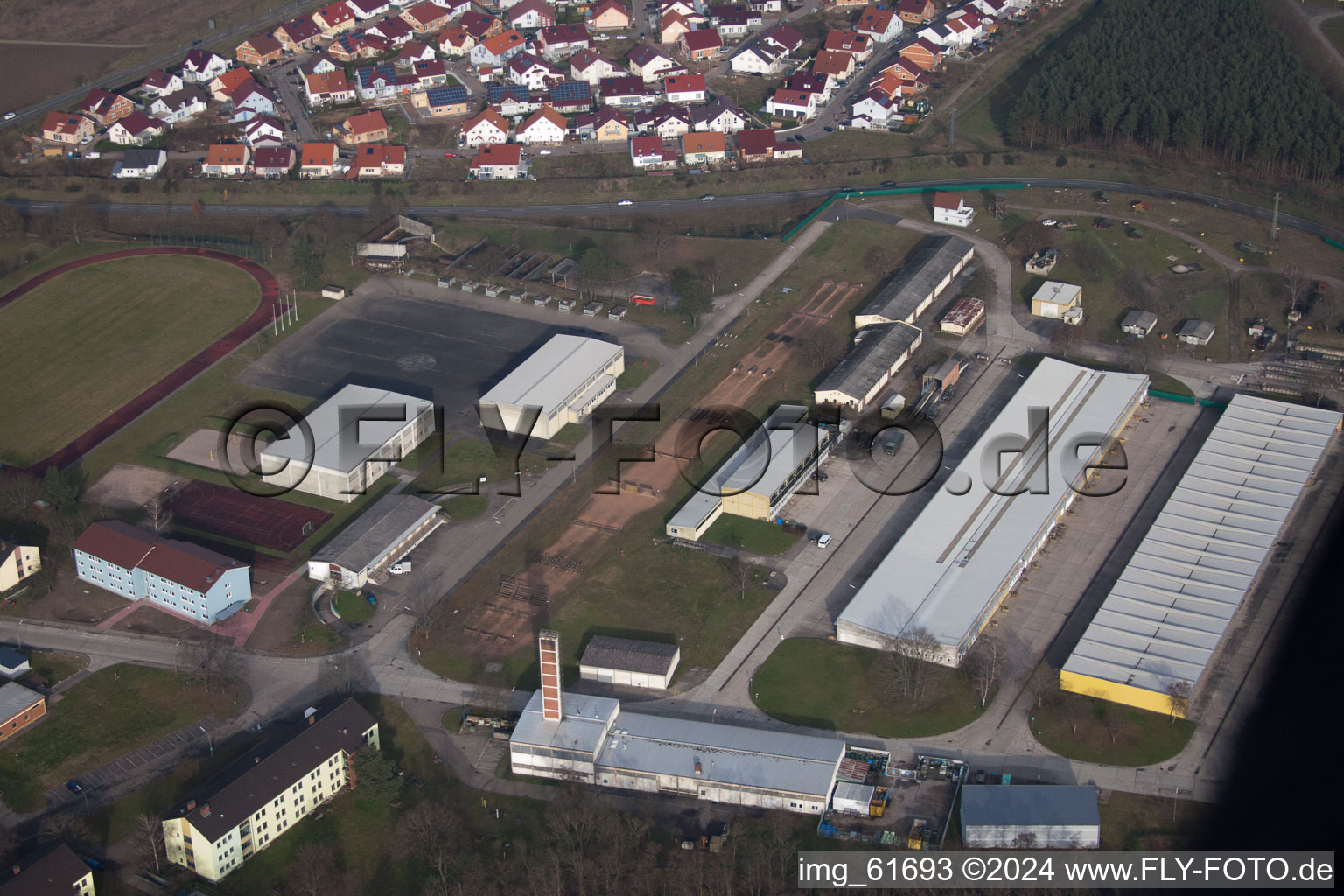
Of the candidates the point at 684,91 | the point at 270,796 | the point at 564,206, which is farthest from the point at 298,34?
the point at 270,796

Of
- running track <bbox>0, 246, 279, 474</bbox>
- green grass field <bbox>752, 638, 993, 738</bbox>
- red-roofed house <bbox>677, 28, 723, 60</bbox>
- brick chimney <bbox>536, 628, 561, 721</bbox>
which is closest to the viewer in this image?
brick chimney <bbox>536, 628, 561, 721</bbox>

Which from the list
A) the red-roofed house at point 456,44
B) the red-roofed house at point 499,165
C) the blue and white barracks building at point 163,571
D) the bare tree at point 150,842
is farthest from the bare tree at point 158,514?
the red-roofed house at point 456,44

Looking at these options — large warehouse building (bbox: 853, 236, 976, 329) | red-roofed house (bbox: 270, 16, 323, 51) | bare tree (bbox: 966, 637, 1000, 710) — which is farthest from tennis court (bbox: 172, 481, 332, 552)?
red-roofed house (bbox: 270, 16, 323, 51)

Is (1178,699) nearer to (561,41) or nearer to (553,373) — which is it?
(553,373)

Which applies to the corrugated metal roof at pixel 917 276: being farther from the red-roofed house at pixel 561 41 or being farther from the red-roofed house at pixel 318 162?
the red-roofed house at pixel 561 41

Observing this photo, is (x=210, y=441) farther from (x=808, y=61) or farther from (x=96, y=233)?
(x=808, y=61)

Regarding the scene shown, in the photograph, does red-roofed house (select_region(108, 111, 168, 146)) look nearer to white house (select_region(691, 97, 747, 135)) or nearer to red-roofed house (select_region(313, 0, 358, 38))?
red-roofed house (select_region(313, 0, 358, 38))

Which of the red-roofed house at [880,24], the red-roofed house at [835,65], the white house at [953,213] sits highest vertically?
the red-roofed house at [880,24]
